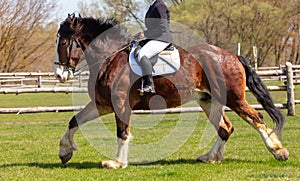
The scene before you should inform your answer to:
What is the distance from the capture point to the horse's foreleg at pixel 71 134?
7863mm

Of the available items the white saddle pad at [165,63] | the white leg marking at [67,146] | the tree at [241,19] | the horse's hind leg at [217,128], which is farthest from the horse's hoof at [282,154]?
the tree at [241,19]

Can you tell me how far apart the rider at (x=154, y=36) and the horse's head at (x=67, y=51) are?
104 centimetres

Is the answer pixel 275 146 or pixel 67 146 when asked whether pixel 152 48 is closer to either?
pixel 67 146

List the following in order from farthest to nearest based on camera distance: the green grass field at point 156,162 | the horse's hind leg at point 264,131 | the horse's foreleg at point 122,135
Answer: the horse's hind leg at point 264,131
the horse's foreleg at point 122,135
the green grass field at point 156,162

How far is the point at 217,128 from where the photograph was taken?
27.2ft

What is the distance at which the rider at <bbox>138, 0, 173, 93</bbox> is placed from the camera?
7.70 m

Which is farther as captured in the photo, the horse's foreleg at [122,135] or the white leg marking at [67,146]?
the white leg marking at [67,146]

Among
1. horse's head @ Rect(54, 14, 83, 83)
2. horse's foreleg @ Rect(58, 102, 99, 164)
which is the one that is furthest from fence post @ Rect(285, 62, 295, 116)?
horse's head @ Rect(54, 14, 83, 83)

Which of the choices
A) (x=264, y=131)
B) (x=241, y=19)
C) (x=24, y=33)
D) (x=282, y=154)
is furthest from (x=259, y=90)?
(x=24, y=33)

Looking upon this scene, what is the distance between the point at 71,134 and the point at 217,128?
2.32 meters

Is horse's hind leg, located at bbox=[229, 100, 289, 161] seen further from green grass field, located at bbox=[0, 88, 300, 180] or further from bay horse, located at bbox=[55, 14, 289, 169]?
green grass field, located at bbox=[0, 88, 300, 180]

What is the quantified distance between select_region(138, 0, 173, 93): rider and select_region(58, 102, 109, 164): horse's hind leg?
993mm

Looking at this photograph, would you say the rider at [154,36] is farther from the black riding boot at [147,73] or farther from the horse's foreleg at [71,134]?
the horse's foreleg at [71,134]

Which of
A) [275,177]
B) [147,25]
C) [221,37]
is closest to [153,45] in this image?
[147,25]
